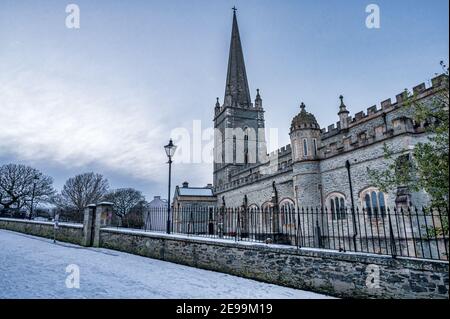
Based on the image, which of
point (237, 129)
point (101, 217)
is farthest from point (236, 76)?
point (101, 217)

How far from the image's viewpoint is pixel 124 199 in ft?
194

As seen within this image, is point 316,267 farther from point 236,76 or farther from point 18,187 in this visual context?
point 18,187

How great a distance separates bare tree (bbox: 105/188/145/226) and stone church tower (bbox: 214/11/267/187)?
21.0 m

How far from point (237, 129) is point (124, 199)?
29774 mm

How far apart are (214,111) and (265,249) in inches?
1923

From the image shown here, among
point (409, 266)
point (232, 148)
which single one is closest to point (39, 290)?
point (409, 266)

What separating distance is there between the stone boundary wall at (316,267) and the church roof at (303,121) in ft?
44.9

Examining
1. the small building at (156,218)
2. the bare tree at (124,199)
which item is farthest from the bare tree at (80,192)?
the small building at (156,218)

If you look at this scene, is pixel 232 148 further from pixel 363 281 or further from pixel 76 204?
pixel 363 281

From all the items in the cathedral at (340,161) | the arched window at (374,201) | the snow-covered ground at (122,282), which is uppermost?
the cathedral at (340,161)

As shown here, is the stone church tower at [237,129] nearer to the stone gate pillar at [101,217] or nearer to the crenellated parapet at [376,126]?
the crenellated parapet at [376,126]

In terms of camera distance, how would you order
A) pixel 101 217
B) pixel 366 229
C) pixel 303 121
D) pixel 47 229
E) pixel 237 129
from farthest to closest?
1. pixel 237 129
2. pixel 303 121
3. pixel 47 229
4. pixel 101 217
5. pixel 366 229

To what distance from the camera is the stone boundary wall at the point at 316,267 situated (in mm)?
6047

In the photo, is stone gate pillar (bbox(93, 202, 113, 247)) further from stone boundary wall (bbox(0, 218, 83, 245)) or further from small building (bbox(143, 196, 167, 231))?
small building (bbox(143, 196, 167, 231))
